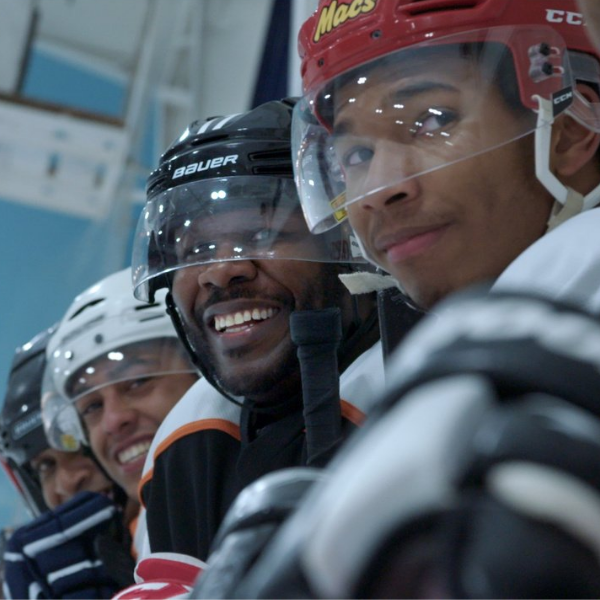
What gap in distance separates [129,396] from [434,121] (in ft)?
4.78

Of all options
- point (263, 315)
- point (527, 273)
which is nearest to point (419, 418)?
point (527, 273)

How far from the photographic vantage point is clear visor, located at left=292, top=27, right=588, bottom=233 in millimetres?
1328

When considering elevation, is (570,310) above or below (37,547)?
above

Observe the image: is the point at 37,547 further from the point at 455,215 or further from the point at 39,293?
the point at 39,293

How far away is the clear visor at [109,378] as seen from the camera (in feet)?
8.63

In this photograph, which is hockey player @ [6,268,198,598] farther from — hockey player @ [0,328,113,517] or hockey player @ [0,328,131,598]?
hockey player @ [0,328,113,517]

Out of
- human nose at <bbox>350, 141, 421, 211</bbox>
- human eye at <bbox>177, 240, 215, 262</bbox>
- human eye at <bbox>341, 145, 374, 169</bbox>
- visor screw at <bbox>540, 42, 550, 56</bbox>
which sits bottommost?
human eye at <bbox>177, 240, 215, 262</bbox>

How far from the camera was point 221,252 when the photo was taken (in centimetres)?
179

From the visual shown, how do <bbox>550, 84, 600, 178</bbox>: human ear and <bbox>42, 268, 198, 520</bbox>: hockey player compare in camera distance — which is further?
<bbox>42, 268, 198, 520</bbox>: hockey player

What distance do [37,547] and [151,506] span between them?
2.73 feet

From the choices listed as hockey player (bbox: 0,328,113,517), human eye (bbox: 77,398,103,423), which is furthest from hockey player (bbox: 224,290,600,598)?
hockey player (bbox: 0,328,113,517)

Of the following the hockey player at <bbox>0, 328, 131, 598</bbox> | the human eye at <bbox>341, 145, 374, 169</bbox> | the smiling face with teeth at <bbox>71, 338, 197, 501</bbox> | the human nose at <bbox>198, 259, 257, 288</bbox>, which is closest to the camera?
the human eye at <bbox>341, 145, 374, 169</bbox>

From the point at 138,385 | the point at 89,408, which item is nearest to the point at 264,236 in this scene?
the point at 138,385

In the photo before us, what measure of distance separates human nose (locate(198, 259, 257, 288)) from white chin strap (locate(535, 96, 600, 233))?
1.94 ft
